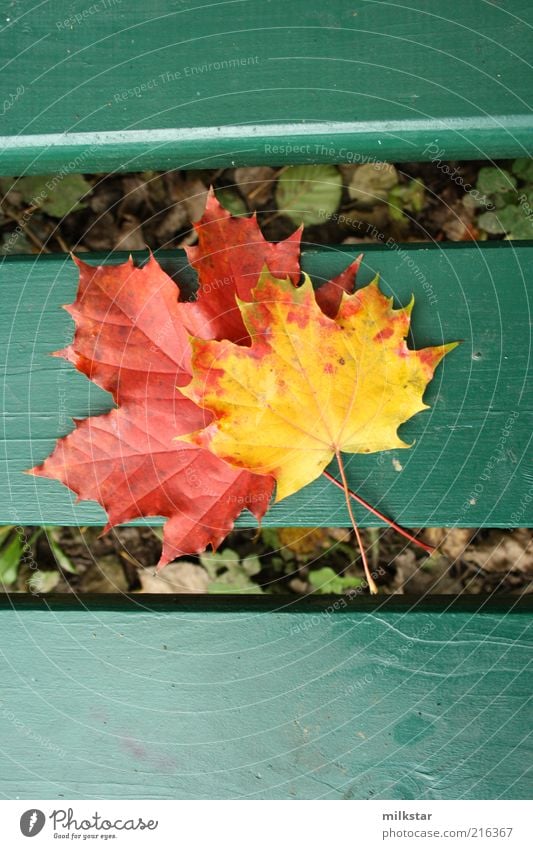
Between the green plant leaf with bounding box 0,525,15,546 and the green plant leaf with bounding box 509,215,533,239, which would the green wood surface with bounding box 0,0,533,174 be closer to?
the green plant leaf with bounding box 509,215,533,239

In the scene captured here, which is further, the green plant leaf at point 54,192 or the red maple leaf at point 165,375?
the green plant leaf at point 54,192

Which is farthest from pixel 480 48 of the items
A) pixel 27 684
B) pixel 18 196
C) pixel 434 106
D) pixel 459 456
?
pixel 27 684

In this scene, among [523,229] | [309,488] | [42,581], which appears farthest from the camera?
[42,581]

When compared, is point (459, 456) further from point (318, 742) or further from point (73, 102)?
point (73, 102)

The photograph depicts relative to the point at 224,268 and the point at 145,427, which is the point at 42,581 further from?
the point at 224,268

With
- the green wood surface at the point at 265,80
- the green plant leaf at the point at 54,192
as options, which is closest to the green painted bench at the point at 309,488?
the green wood surface at the point at 265,80

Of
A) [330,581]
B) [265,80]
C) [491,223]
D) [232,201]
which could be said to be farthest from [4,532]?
[491,223]

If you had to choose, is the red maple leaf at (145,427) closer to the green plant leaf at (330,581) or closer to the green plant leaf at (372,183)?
the green plant leaf at (330,581)

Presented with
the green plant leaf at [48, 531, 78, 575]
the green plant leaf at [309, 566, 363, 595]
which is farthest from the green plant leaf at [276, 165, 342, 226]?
the green plant leaf at [48, 531, 78, 575]
